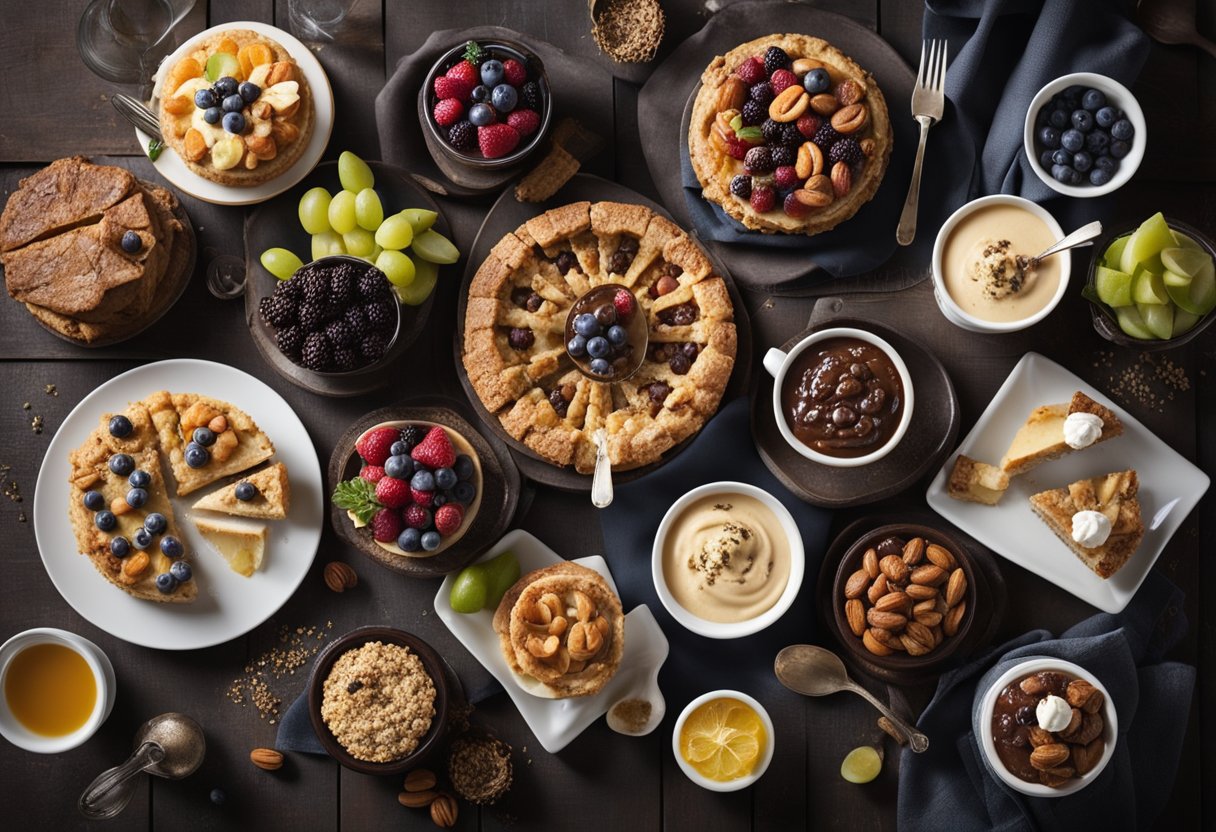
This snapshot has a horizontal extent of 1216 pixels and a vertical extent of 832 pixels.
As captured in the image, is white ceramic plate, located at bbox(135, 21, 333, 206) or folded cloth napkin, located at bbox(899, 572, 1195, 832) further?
white ceramic plate, located at bbox(135, 21, 333, 206)

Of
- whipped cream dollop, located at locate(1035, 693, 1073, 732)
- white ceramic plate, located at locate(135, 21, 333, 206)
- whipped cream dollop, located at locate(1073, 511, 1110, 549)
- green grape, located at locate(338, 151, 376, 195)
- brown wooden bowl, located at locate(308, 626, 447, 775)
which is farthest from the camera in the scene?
white ceramic plate, located at locate(135, 21, 333, 206)

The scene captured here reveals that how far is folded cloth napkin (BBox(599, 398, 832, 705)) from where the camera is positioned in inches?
151

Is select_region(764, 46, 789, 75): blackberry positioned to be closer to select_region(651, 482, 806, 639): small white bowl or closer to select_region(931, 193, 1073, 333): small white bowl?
select_region(931, 193, 1073, 333): small white bowl

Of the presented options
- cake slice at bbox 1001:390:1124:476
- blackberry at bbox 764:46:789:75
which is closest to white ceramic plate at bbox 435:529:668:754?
cake slice at bbox 1001:390:1124:476

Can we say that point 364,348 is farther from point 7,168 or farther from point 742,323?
point 7,168

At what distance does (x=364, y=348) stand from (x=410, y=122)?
38.4 inches

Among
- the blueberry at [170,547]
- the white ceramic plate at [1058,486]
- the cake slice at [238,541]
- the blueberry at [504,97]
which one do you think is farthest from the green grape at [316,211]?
the white ceramic plate at [1058,486]

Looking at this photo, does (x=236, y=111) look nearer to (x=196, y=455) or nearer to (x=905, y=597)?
(x=196, y=455)

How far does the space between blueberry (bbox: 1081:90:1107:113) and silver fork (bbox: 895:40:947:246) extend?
496 millimetres

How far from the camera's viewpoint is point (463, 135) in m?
3.77

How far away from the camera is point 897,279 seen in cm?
395

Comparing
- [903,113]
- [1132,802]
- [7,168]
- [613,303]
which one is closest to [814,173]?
[903,113]

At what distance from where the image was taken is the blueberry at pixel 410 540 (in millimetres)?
3660

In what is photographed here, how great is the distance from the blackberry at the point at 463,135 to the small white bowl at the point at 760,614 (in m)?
1.52
